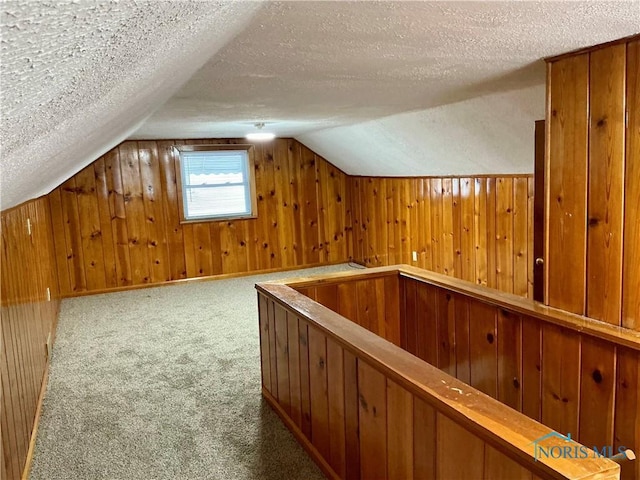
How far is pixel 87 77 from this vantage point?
2.33 feet

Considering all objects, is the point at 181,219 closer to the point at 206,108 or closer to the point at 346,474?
the point at 206,108

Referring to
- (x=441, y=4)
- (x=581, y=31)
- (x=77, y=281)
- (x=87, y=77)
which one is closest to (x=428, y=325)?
(x=581, y=31)

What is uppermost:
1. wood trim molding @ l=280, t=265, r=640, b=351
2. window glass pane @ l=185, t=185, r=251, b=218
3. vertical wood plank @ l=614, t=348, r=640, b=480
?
window glass pane @ l=185, t=185, r=251, b=218

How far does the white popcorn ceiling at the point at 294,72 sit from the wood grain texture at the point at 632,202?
177 mm

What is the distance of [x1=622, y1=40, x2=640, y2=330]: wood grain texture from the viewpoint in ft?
6.01

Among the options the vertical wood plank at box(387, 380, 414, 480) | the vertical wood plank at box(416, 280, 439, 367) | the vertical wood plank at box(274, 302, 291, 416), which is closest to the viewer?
the vertical wood plank at box(387, 380, 414, 480)

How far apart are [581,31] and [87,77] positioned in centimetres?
166

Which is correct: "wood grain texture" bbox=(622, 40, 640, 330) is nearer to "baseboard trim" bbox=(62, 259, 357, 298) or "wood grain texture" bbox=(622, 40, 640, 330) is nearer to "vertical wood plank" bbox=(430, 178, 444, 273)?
"vertical wood plank" bbox=(430, 178, 444, 273)

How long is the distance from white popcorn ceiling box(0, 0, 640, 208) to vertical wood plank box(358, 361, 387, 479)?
115cm

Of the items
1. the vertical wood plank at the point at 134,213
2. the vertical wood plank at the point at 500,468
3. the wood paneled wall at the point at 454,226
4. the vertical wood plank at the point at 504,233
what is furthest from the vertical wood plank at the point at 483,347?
the vertical wood plank at the point at 134,213

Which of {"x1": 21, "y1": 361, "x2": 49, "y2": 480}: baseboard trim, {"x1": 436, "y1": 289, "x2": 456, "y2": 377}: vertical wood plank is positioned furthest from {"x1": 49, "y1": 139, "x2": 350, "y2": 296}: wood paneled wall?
{"x1": 436, "y1": 289, "x2": 456, "y2": 377}: vertical wood plank

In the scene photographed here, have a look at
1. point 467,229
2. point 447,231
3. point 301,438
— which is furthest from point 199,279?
point 301,438

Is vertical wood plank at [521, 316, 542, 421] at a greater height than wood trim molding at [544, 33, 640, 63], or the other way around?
wood trim molding at [544, 33, 640, 63]

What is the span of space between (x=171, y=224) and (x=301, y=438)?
4062 millimetres
